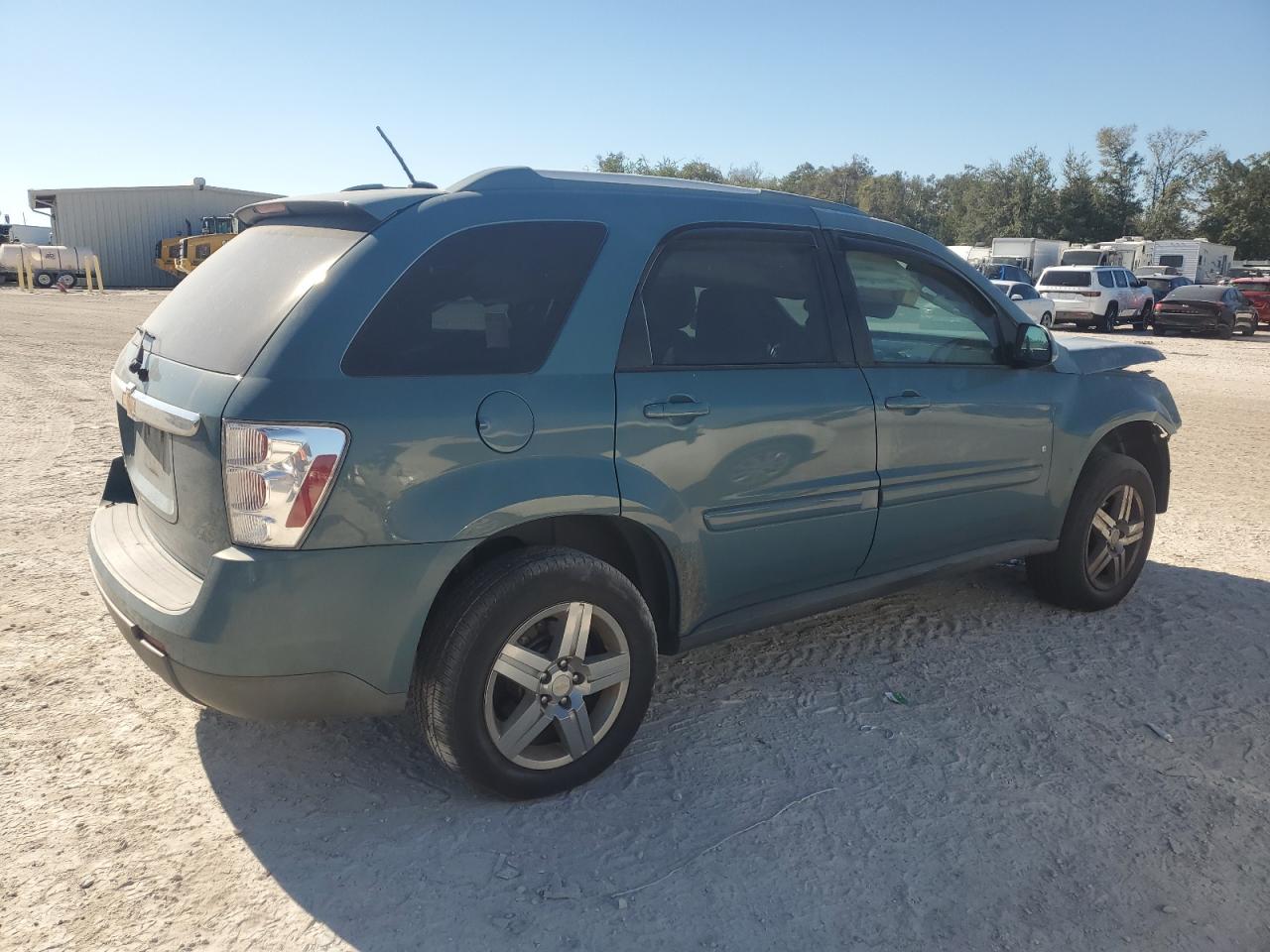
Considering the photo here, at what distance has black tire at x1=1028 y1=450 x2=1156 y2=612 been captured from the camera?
4605mm

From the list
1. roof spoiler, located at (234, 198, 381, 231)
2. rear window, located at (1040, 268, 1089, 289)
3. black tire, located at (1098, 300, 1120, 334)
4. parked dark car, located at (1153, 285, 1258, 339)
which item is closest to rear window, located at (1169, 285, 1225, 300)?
parked dark car, located at (1153, 285, 1258, 339)

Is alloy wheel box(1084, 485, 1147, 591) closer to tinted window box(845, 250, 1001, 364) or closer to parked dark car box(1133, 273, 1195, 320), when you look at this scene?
tinted window box(845, 250, 1001, 364)

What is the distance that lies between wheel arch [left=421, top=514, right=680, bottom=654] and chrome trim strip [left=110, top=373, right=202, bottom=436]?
0.84m

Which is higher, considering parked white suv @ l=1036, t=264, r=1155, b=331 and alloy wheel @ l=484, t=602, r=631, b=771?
parked white suv @ l=1036, t=264, r=1155, b=331

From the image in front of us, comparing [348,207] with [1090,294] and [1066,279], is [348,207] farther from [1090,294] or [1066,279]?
[1066,279]

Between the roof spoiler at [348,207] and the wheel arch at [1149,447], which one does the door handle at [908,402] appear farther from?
the roof spoiler at [348,207]

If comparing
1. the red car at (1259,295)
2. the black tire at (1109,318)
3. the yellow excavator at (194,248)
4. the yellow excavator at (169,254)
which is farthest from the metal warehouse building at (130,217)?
the red car at (1259,295)

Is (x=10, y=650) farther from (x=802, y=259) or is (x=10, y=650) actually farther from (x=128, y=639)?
(x=802, y=259)

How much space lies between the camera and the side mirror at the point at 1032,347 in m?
4.20

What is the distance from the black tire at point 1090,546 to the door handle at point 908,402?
1.23m

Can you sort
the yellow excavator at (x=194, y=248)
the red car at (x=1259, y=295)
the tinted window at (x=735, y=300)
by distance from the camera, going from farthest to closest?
the yellow excavator at (x=194, y=248), the red car at (x=1259, y=295), the tinted window at (x=735, y=300)

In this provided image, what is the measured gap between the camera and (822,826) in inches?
116

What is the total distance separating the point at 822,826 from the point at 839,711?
2.57 feet

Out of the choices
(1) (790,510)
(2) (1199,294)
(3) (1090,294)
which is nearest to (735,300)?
(1) (790,510)
